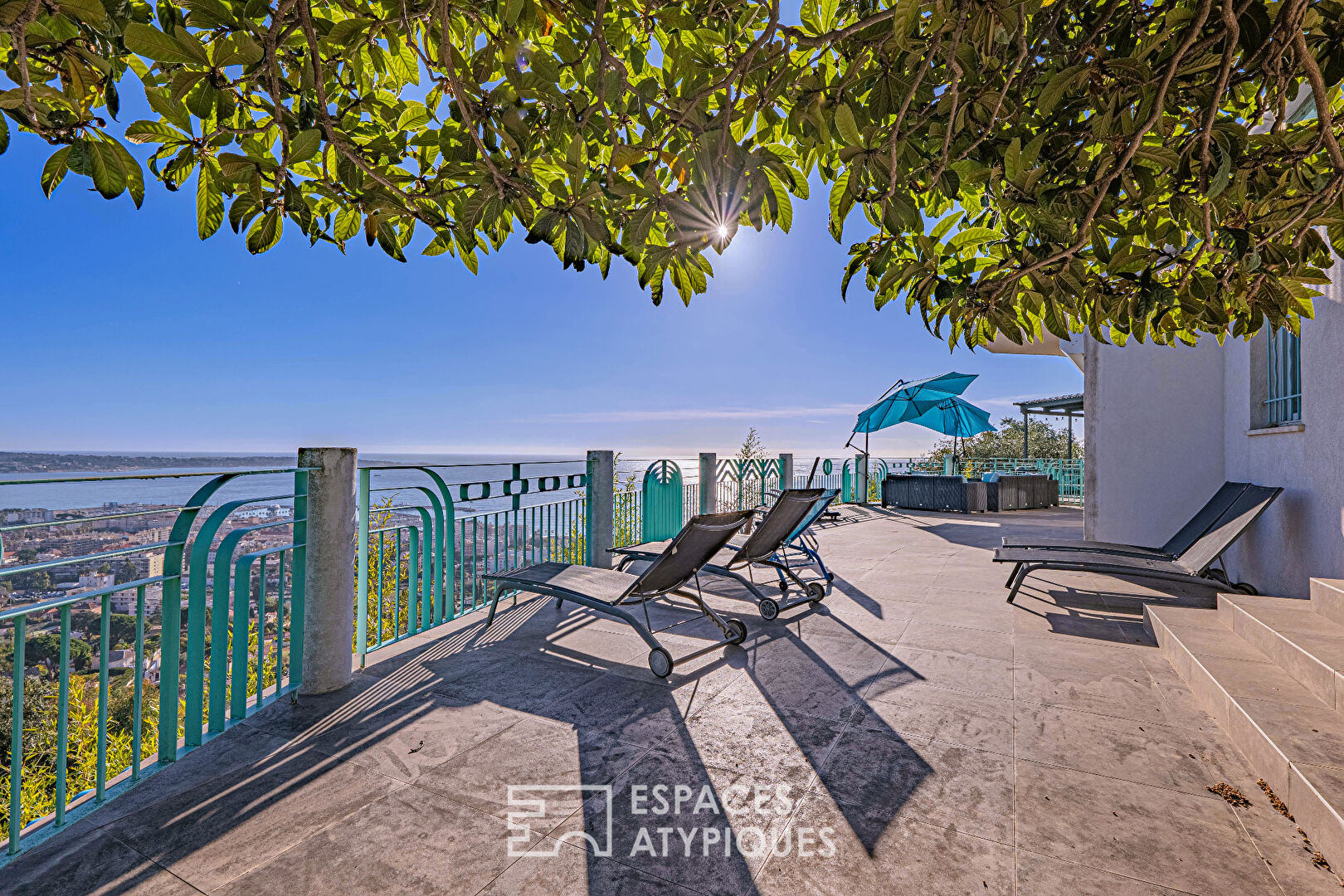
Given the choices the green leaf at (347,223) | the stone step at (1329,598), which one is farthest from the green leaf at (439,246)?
the stone step at (1329,598)

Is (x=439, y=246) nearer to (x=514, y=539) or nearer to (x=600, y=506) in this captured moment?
(x=514, y=539)

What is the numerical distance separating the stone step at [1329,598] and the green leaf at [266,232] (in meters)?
5.18

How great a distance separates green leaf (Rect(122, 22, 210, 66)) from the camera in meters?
1.14

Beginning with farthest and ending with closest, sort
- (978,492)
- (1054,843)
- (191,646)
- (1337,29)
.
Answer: (978,492) < (191,646) < (1054,843) < (1337,29)

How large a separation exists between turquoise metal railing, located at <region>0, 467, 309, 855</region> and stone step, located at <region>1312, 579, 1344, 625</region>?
5.47 metres

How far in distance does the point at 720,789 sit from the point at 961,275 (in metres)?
2.04

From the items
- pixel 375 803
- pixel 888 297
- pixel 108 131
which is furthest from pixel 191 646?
pixel 888 297

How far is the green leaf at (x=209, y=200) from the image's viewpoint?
1.51 metres

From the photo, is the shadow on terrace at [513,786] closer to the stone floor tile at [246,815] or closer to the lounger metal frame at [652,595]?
the stone floor tile at [246,815]

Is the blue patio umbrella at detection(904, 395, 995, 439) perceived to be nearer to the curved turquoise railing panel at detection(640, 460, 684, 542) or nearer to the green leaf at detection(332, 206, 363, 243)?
the curved turquoise railing panel at detection(640, 460, 684, 542)

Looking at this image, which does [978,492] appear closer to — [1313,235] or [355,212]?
[1313,235]

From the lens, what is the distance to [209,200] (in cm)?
153

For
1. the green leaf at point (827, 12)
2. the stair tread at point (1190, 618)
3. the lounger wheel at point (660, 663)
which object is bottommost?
the lounger wheel at point (660, 663)

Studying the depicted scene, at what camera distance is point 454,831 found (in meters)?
2.01
